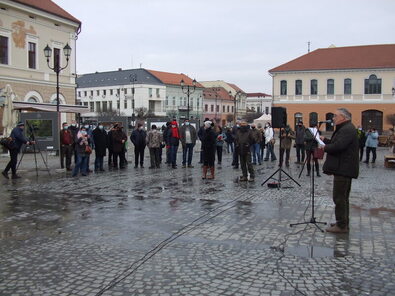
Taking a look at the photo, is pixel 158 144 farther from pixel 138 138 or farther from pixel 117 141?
pixel 117 141

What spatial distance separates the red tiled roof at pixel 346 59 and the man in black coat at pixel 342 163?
2182 inches

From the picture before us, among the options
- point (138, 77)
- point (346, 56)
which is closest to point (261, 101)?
point (138, 77)

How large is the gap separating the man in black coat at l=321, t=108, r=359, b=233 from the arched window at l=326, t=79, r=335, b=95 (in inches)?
2203

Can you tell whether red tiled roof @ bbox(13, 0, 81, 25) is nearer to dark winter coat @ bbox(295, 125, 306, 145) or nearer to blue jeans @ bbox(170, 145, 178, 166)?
blue jeans @ bbox(170, 145, 178, 166)

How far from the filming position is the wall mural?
2967cm

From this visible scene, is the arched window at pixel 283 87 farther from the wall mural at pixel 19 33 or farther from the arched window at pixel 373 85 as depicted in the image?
the wall mural at pixel 19 33

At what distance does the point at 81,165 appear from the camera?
A: 14508mm

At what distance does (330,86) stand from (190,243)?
5781 cm

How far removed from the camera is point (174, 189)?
446 inches

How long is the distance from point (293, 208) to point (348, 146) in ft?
8.05

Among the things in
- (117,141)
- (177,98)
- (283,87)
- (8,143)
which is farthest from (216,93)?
(8,143)

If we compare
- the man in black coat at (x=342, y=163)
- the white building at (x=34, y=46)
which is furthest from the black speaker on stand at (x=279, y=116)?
the white building at (x=34, y=46)

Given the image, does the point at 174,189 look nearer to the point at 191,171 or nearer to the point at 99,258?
the point at 191,171

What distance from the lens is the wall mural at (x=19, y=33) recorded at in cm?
2967
